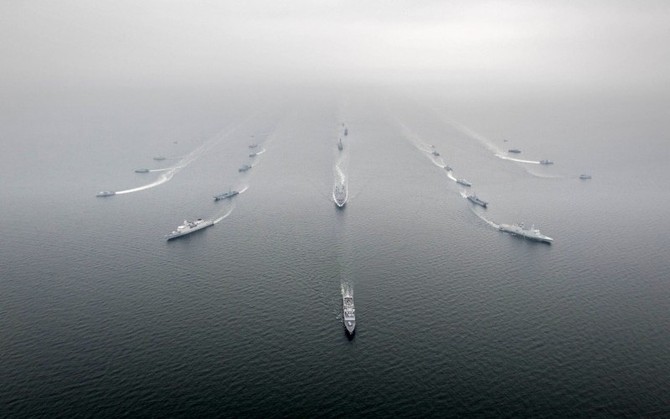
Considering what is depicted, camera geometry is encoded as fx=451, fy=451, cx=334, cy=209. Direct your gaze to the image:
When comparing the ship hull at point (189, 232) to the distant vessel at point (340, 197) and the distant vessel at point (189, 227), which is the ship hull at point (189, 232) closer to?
the distant vessel at point (189, 227)

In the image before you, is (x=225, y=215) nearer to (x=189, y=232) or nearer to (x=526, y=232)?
(x=189, y=232)

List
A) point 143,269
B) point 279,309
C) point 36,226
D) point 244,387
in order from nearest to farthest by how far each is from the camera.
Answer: point 244,387 < point 279,309 < point 143,269 < point 36,226

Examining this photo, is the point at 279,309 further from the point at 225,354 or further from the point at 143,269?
the point at 143,269

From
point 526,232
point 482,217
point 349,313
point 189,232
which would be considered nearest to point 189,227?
point 189,232

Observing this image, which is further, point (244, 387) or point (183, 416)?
point (244, 387)

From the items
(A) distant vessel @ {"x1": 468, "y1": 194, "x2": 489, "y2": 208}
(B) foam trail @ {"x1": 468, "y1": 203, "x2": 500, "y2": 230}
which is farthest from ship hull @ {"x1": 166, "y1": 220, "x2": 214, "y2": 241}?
(A) distant vessel @ {"x1": 468, "y1": 194, "x2": 489, "y2": 208}

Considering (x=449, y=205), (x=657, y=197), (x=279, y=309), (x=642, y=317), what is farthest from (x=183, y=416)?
(x=657, y=197)

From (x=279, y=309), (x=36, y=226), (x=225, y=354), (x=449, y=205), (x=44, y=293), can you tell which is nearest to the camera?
(x=225, y=354)
